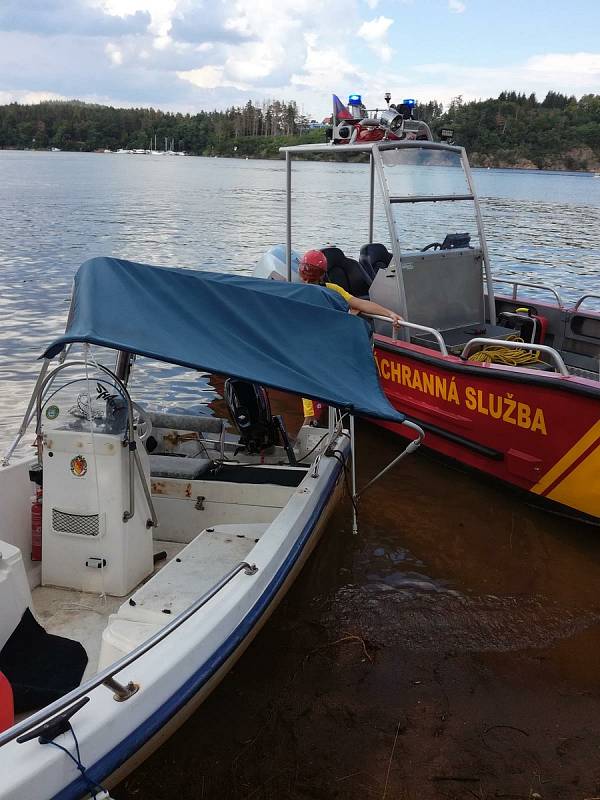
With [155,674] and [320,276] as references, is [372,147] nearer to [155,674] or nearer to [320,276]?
[320,276]

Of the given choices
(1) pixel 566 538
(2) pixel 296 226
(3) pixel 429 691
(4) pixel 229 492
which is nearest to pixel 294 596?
(4) pixel 229 492

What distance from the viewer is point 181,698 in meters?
2.93

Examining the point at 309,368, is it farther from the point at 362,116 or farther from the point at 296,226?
the point at 296,226

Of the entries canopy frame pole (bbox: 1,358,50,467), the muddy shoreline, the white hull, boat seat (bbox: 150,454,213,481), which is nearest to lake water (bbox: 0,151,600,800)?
the muddy shoreline

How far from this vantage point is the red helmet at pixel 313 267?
6.97 meters

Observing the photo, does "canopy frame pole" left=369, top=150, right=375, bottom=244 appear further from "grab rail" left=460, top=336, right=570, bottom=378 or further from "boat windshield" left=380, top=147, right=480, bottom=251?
"grab rail" left=460, top=336, right=570, bottom=378

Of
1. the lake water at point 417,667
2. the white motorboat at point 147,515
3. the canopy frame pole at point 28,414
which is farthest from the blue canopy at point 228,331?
the lake water at point 417,667

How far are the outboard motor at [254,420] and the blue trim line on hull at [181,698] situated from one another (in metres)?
1.81

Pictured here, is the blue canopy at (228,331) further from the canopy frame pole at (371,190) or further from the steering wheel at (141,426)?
the canopy frame pole at (371,190)

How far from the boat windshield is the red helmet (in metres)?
0.96

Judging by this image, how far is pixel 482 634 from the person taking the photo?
4.73m

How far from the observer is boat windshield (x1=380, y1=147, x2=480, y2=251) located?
753cm

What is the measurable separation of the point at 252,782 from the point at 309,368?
2.16 m

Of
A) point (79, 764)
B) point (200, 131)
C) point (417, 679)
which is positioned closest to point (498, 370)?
point (417, 679)
